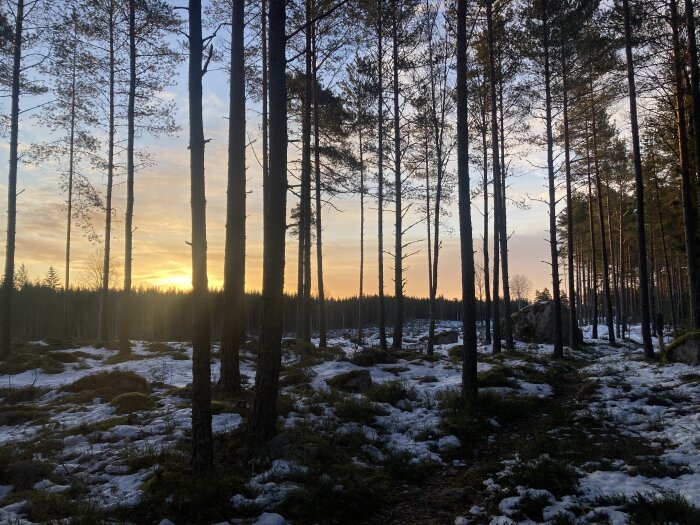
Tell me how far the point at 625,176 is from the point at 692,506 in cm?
2664

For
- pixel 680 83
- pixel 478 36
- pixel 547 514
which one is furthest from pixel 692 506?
pixel 478 36

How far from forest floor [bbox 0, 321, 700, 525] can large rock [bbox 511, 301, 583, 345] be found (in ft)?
43.6

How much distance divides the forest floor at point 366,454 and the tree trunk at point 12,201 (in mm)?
4907

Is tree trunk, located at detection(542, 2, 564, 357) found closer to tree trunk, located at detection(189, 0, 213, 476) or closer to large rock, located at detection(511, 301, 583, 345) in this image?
large rock, located at detection(511, 301, 583, 345)

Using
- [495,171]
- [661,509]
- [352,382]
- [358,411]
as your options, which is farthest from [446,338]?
[661,509]

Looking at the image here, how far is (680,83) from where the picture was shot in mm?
13539

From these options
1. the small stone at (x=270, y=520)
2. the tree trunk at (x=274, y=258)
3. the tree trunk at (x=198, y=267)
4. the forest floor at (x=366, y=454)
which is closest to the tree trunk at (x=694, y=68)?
the forest floor at (x=366, y=454)

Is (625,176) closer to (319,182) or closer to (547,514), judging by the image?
A: (319,182)

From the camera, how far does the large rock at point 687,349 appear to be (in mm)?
11594

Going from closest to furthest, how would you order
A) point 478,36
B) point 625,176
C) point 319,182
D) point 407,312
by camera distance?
point 478,36, point 319,182, point 625,176, point 407,312

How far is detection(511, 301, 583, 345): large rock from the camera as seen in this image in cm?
2367

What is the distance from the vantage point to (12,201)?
47.7ft

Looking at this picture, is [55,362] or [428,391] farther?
[55,362]

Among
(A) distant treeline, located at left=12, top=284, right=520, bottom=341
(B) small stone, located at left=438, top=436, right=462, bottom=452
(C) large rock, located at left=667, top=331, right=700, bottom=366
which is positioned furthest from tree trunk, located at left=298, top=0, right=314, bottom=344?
(A) distant treeline, located at left=12, top=284, right=520, bottom=341
